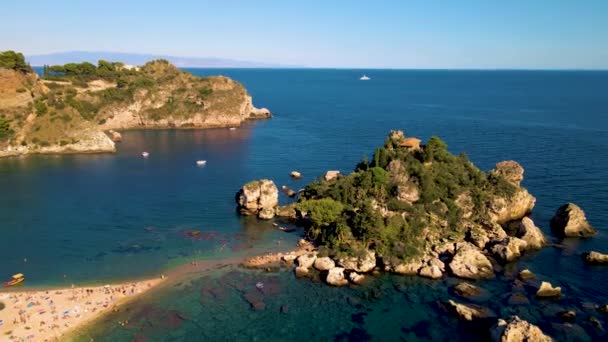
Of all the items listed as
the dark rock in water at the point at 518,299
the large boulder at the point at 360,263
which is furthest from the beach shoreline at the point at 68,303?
the dark rock in water at the point at 518,299

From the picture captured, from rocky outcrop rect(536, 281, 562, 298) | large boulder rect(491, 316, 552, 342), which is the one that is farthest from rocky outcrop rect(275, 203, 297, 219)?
large boulder rect(491, 316, 552, 342)

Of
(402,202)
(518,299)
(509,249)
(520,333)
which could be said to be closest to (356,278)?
(402,202)

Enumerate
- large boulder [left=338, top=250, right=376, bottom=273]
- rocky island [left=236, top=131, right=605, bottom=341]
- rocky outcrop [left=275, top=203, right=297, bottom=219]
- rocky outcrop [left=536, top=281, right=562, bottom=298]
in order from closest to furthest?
rocky outcrop [left=536, top=281, right=562, bottom=298] → rocky island [left=236, top=131, right=605, bottom=341] → large boulder [left=338, top=250, right=376, bottom=273] → rocky outcrop [left=275, top=203, right=297, bottom=219]

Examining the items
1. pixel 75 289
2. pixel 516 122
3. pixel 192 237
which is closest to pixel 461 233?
pixel 192 237

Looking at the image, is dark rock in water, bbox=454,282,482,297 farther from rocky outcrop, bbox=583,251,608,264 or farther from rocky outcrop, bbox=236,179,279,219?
rocky outcrop, bbox=236,179,279,219

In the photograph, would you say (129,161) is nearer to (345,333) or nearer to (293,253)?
(293,253)

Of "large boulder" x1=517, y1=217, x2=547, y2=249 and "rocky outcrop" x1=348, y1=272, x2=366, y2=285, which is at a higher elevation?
"large boulder" x1=517, y1=217, x2=547, y2=249
